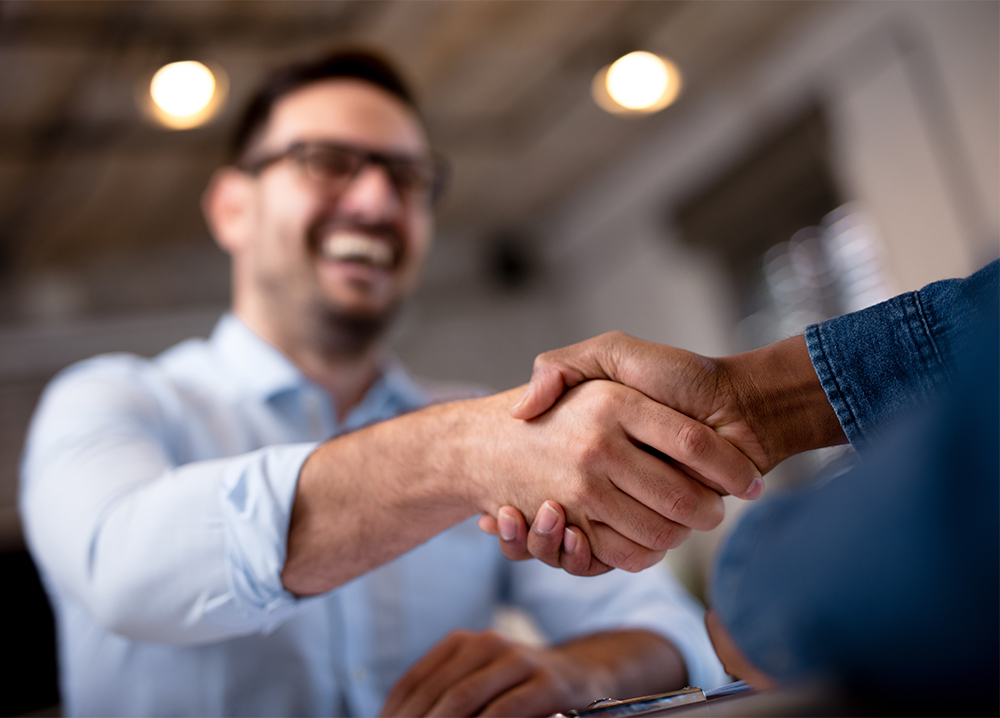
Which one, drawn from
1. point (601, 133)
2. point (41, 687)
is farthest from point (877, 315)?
point (601, 133)

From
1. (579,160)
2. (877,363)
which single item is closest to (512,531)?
(877,363)

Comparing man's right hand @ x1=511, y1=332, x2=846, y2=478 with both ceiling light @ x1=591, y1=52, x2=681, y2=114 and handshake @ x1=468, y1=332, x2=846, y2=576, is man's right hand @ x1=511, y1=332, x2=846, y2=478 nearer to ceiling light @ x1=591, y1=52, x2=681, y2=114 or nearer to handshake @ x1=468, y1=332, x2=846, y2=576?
handshake @ x1=468, y1=332, x2=846, y2=576

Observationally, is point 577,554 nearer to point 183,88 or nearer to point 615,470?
point 615,470

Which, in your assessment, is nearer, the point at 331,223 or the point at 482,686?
the point at 482,686

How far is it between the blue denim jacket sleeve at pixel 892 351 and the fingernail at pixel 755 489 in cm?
10

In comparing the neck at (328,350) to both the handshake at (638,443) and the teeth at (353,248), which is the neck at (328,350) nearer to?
the teeth at (353,248)

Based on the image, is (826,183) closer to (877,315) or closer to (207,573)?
(877,315)

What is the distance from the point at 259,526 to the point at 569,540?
0.91 ft

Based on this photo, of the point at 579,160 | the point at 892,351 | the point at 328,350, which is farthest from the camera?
the point at 579,160

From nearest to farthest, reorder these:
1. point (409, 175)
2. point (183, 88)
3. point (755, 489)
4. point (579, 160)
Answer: point (755, 489) → point (409, 175) → point (183, 88) → point (579, 160)

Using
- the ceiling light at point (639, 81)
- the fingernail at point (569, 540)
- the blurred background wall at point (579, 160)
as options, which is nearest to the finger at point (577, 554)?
the fingernail at point (569, 540)

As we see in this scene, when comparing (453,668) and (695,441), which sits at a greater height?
(695,441)

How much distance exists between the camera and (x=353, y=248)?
142 cm

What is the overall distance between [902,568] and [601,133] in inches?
139
